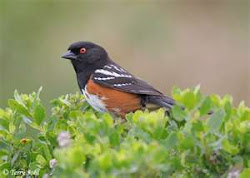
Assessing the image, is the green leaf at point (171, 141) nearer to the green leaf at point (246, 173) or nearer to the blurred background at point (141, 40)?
the green leaf at point (246, 173)

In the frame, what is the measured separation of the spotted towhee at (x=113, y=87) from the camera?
4906mm

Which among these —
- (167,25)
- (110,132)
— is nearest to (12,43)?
(167,25)

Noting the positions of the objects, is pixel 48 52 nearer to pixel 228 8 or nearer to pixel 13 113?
pixel 228 8

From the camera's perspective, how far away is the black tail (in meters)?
4.76

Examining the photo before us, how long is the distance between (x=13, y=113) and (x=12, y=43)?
205 inches

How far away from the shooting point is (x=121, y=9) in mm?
10359

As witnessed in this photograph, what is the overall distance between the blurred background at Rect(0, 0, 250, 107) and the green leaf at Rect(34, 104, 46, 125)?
486cm

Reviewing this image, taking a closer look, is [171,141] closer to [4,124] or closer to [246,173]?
[246,173]

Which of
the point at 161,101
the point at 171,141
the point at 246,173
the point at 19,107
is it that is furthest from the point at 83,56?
the point at 246,173

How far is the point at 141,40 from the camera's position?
33.5 feet

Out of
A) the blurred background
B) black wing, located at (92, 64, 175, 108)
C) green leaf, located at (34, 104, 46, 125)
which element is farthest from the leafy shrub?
the blurred background

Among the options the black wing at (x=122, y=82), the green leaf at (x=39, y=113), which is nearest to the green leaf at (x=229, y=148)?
the green leaf at (x=39, y=113)

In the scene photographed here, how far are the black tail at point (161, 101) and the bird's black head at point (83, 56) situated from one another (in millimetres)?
615

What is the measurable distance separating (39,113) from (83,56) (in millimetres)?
2398
